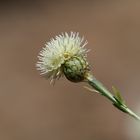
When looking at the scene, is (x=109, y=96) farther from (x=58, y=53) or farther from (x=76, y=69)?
(x=58, y=53)

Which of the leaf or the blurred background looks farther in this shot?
the blurred background

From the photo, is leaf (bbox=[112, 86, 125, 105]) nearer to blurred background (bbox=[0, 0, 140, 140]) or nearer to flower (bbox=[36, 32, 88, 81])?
flower (bbox=[36, 32, 88, 81])

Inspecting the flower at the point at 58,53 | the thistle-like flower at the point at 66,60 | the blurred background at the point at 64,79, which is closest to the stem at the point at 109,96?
the thistle-like flower at the point at 66,60

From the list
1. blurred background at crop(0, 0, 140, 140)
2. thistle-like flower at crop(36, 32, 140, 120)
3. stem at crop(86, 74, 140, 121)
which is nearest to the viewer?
stem at crop(86, 74, 140, 121)

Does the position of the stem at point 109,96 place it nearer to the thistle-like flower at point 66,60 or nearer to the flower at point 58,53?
the thistle-like flower at point 66,60

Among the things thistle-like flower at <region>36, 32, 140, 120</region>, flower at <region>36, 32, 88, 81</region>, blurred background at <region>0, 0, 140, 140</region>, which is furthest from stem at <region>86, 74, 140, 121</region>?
blurred background at <region>0, 0, 140, 140</region>

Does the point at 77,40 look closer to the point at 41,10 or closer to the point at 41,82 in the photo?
the point at 41,82

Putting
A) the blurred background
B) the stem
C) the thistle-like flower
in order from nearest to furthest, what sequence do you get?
the stem, the thistle-like flower, the blurred background

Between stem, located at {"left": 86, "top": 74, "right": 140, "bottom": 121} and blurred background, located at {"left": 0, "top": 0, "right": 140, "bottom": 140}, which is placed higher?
blurred background, located at {"left": 0, "top": 0, "right": 140, "bottom": 140}
